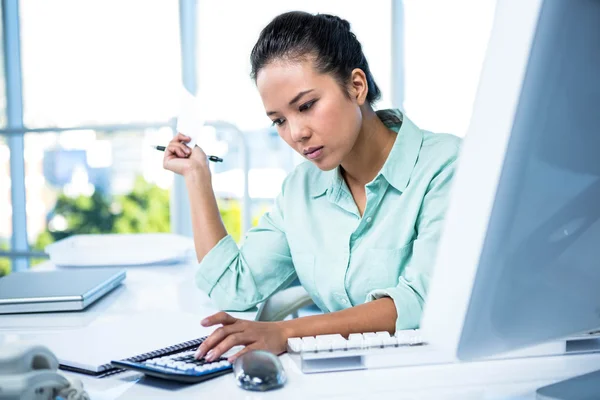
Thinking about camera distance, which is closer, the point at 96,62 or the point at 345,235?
the point at 345,235

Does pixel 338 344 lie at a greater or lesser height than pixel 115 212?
greater

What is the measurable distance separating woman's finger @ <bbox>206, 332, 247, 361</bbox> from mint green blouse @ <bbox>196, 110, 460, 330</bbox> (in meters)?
0.27

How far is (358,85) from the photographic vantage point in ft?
4.06

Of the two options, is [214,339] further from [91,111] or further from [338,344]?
[91,111]

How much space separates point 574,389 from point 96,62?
13.0 feet

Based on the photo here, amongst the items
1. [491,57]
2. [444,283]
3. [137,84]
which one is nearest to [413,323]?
[444,283]

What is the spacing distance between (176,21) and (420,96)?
1438mm

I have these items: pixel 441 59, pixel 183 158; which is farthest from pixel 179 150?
pixel 441 59

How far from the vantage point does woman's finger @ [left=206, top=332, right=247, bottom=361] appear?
0.81m

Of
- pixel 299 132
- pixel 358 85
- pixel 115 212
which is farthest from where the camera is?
pixel 115 212

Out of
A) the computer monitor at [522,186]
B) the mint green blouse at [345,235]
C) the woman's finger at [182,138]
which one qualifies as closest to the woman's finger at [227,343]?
the mint green blouse at [345,235]

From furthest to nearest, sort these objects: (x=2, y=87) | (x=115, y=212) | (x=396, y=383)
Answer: (x=115, y=212), (x=2, y=87), (x=396, y=383)

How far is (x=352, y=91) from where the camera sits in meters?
1.23

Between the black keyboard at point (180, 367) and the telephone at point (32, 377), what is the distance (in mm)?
84
